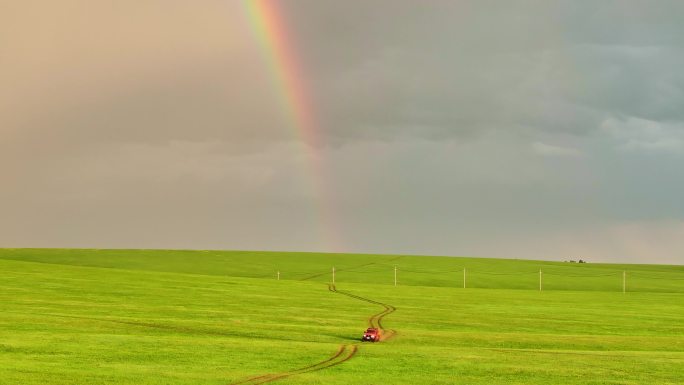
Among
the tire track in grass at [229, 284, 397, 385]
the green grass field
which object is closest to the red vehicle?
the green grass field

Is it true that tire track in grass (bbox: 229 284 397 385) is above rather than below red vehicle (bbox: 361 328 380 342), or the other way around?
below

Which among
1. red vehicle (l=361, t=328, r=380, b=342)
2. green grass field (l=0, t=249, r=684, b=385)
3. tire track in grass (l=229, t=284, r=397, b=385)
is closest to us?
tire track in grass (l=229, t=284, r=397, b=385)

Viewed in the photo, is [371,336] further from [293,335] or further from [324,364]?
[324,364]

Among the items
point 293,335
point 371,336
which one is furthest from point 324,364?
point 293,335

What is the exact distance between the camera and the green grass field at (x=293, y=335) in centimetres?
2577

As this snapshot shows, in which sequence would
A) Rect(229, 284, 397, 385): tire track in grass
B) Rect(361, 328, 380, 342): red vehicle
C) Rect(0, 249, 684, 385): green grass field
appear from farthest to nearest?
Rect(361, 328, 380, 342): red vehicle, Rect(0, 249, 684, 385): green grass field, Rect(229, 284, 397, 385): tire track in grass

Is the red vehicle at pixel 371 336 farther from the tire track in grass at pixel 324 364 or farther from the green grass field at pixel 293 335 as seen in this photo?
the tire track in grass at pixel 324 364

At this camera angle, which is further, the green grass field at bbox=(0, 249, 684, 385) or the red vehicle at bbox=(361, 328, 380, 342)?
the red vehicle at bbox=(361, 328, 380, 342)

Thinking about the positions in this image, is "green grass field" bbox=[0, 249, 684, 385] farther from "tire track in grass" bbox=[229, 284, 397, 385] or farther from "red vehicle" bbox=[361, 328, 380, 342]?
"red vehicle" bbox=[361, 328, 380, 342]

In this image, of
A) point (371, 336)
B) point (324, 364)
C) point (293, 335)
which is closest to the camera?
point (324, 364)

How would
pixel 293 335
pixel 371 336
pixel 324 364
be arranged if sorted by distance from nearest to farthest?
1. pixel 324 364
2. pixel 371 336
3. pixel 293 335

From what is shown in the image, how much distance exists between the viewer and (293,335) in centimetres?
3734

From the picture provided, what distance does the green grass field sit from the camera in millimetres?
25766

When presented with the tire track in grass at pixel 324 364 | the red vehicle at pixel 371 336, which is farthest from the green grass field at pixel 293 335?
the red vehicle at pixel 371 336
